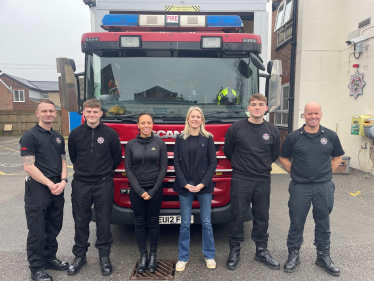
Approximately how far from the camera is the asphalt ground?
3.06m

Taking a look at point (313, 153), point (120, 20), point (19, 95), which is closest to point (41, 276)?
point (313, 153)

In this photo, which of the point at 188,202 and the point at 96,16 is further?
the point at 96,16

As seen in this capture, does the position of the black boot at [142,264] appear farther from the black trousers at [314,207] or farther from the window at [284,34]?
the window at [284,34]

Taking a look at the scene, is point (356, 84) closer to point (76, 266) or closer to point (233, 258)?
point (233, 258)

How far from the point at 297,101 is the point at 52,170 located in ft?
25.8

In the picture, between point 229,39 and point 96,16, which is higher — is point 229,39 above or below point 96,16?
below

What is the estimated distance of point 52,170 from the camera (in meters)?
2.98

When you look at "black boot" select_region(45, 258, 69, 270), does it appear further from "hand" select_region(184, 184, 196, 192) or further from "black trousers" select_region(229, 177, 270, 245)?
"black trousers" select_region(229, 177, 270, 245)

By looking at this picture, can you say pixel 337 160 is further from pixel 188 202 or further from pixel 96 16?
pixel 96 16

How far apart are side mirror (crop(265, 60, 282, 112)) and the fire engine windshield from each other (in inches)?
9.3

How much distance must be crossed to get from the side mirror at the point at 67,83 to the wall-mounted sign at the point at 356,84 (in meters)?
7.28

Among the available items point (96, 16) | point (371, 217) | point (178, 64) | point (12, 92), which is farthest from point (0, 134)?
point (371, 217)

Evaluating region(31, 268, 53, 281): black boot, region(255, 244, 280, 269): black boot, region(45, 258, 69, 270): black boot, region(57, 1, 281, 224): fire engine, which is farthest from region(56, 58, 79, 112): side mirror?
region(255, 244, 280, 269): black boot

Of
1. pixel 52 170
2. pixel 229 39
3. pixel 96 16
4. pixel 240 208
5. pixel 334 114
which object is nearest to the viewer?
pixel 52 170
